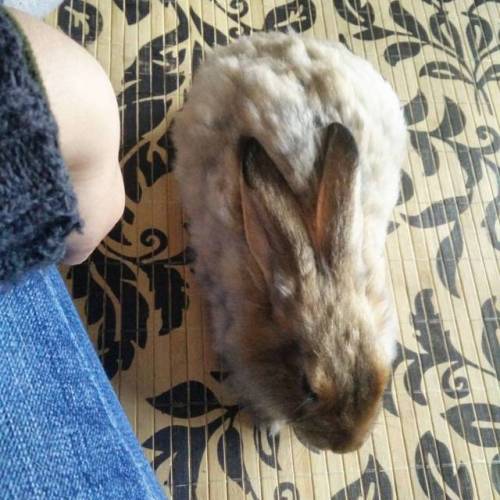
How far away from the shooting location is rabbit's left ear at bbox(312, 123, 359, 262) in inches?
30.6

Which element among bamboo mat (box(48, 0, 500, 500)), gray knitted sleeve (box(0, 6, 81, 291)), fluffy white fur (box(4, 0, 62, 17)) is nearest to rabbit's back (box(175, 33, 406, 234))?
bamboo mat (box(48, 0, 500, 500))

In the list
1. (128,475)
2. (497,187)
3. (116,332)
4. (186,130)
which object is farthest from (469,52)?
(128,475)

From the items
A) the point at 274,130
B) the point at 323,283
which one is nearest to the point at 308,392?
the point at 323,283

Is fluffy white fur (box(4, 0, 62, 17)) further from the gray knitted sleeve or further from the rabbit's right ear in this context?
the gray knitted sleeve

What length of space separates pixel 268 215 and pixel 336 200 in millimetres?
87

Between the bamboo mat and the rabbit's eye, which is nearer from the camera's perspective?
the rabbit's eye

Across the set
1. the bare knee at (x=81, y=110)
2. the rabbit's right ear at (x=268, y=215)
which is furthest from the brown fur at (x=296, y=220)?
the bare knee at (x=81, y=110)

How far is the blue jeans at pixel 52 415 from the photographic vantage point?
0.51 metres

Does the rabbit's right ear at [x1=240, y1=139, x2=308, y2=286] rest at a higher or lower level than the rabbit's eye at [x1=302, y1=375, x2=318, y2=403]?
higher

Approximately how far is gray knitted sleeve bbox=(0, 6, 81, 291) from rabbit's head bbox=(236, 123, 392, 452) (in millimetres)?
353

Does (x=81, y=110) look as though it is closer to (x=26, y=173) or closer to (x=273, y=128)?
A: (x=26, y=173)

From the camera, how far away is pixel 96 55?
116 cm

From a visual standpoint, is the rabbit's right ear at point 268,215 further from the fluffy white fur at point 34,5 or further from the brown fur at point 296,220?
the fluffy white fur at point 34,5

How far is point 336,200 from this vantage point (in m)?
0.78
